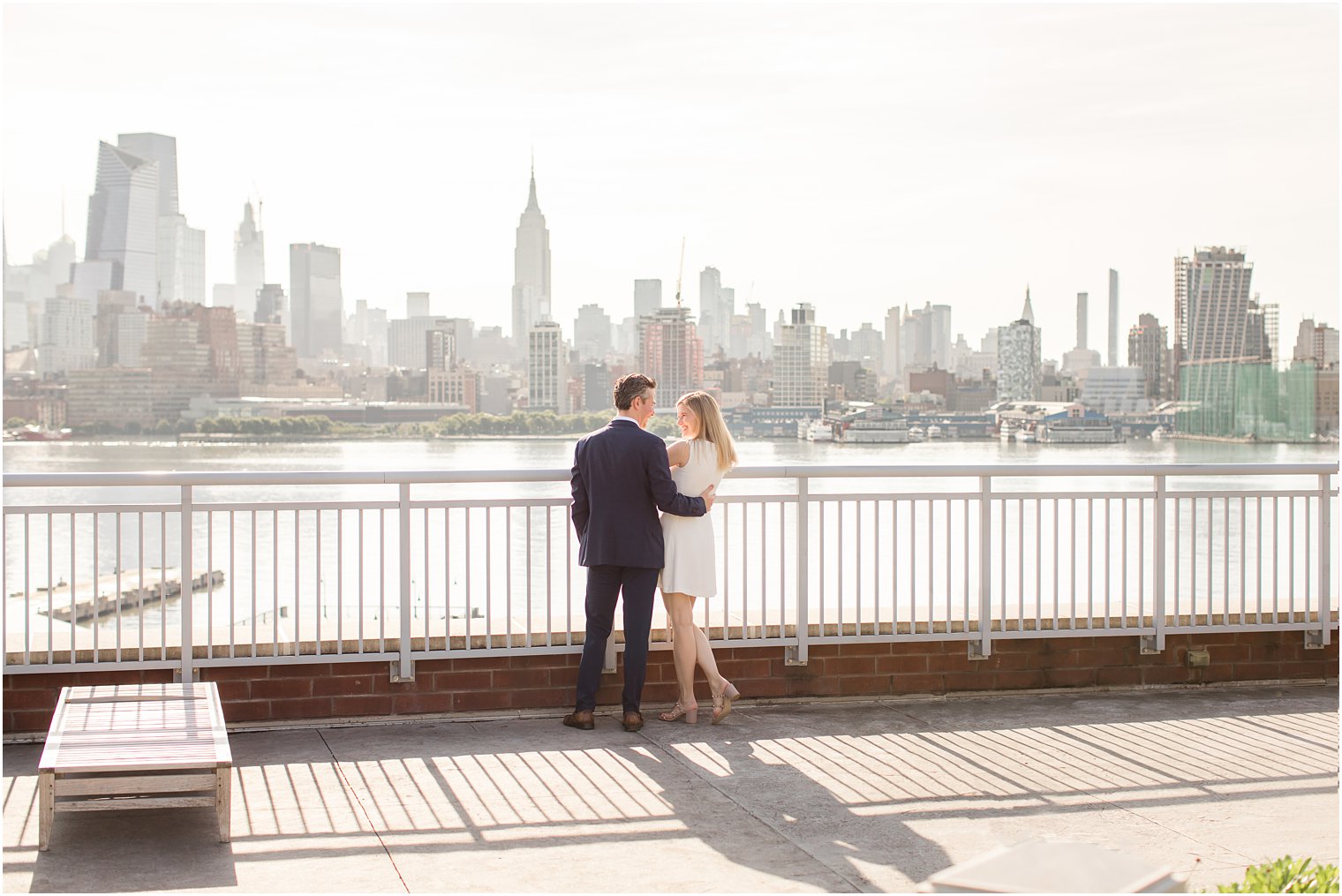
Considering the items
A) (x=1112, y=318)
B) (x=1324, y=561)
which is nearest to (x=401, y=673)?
(x=1324, y=561)

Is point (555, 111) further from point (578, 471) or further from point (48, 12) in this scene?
point (578, 471)

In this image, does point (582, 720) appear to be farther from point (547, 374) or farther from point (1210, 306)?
point (1210, 306)

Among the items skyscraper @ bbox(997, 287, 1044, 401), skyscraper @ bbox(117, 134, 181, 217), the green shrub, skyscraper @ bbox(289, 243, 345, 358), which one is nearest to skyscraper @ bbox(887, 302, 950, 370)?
skyscraper @ bbox(997, 287, 1044, 401)

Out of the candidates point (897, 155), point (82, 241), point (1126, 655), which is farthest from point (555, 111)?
point (1126, 655)

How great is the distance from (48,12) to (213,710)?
4142 inches

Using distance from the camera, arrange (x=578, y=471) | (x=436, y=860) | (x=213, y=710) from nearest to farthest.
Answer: (x=436, y=860) → (x=213, y=710) → (x=578, y=471)

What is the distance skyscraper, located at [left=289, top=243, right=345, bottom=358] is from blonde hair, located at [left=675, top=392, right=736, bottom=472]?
7025 centimetres

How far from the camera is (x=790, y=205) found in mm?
92438

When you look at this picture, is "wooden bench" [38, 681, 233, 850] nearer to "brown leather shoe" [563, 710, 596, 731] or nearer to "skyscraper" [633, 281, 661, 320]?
"brown leather shoe" [563, 710, 596, 731]

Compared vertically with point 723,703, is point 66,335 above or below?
above

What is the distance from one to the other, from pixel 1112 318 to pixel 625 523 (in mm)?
77914

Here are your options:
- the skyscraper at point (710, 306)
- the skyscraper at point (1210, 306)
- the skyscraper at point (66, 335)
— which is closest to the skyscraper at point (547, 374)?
the skyscraper at point (710, 306)

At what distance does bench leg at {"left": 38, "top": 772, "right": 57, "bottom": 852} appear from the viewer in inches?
169

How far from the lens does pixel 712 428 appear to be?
632 centimetres
